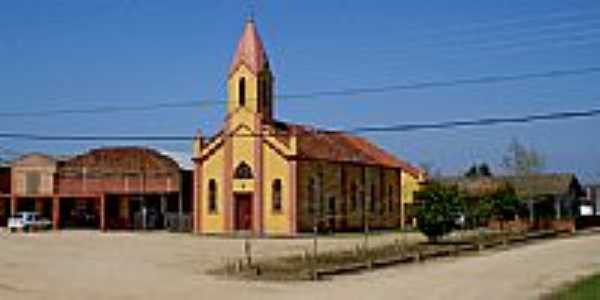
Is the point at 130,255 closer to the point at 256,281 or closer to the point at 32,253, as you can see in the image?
the point at 32,253

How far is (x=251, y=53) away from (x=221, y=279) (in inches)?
1453

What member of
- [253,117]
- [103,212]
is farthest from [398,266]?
[103,212]

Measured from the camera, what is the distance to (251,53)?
210 feet

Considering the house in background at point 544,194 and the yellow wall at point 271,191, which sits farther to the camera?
the house in background at point 544,194

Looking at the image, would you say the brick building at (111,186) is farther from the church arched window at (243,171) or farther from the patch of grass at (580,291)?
the patch of grass at (580,291)

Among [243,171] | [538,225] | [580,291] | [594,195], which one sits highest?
[243,171]

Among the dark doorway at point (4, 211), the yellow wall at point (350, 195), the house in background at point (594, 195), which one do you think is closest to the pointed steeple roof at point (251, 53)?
the yellow wall at point (350, 195)

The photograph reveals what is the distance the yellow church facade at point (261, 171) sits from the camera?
2410 inches

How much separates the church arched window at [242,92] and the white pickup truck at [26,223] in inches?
751

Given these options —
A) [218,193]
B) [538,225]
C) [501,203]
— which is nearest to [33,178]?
[218,193]

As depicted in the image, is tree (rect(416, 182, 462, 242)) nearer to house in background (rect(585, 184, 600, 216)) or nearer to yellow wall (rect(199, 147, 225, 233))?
yellow wall (rect(199, 147, 225, 233))

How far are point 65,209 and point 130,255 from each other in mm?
43523

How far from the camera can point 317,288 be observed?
2630 centimetres

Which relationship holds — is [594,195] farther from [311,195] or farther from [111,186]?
[111,186]
